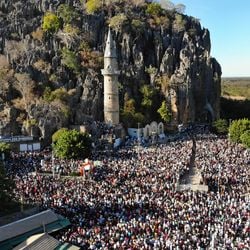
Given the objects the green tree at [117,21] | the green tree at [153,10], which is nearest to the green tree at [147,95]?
the green tree at [117,21]

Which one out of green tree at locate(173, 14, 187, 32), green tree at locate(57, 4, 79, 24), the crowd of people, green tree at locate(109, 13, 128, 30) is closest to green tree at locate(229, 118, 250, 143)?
the crowd of people

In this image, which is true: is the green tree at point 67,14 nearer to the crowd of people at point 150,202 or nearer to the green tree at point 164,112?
the green tree at point 164,112

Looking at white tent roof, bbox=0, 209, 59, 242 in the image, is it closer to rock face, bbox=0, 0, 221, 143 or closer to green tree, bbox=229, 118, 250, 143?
rock face, bbox=0, 0, 221, 143

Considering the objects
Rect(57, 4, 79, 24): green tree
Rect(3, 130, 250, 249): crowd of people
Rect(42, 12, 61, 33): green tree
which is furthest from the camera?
Rect(57, 4, 79, 24): green tree

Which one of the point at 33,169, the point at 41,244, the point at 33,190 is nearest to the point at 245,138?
the point at 33,169

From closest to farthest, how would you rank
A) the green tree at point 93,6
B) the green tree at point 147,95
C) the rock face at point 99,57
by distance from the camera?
the rock face at point 99,57 → the green tree at point 147,95 → the green tree at point 93,6

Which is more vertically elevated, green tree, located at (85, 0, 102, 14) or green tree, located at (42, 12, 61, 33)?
green tree, located at (85, 0, 102, 14)
